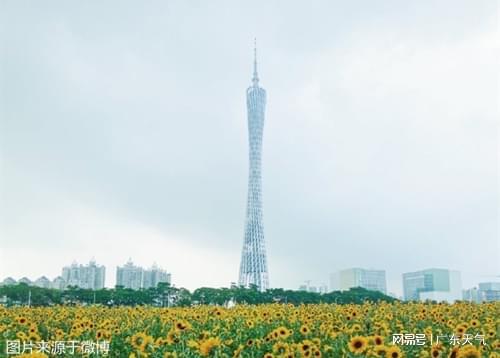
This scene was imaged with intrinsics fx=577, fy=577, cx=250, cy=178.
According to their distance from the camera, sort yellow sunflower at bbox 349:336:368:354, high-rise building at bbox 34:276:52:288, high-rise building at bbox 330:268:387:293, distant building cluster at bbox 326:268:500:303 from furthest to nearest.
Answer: high-rise building at bbox 330:268:387:293 → distant building cluster at bbox 326:268:500:303 → high-rise building at bbox 34:276:52:288 → yellow sunflower at bbox 349:336:368:354

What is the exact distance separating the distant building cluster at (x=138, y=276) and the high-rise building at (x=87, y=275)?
10.9ft

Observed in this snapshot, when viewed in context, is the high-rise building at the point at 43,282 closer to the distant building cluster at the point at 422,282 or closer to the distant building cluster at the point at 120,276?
the distant building cluster at the point at 120,276

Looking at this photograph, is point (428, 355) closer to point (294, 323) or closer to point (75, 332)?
point (294, 323)

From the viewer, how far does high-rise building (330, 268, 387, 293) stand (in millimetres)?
133250

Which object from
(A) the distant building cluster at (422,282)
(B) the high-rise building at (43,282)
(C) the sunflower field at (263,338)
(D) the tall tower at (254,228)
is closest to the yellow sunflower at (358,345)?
(C) the sunflower field at (263,338)

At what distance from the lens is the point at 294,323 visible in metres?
10.4

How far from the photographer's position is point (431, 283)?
115m

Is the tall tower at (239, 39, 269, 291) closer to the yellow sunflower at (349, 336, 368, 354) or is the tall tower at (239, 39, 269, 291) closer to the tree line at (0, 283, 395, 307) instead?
the tree line at (0, 283, 395, 307)

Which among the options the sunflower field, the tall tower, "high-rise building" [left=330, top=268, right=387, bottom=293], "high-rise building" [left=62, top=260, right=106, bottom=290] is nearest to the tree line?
the sunflower field

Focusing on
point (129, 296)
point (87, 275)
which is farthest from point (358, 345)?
point (87, 275)

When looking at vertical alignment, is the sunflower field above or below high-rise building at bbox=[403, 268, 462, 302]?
below

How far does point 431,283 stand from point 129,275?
59.9 m

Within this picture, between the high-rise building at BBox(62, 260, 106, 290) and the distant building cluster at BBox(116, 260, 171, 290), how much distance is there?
130 inches

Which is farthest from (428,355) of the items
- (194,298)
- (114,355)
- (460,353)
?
(194,298)
